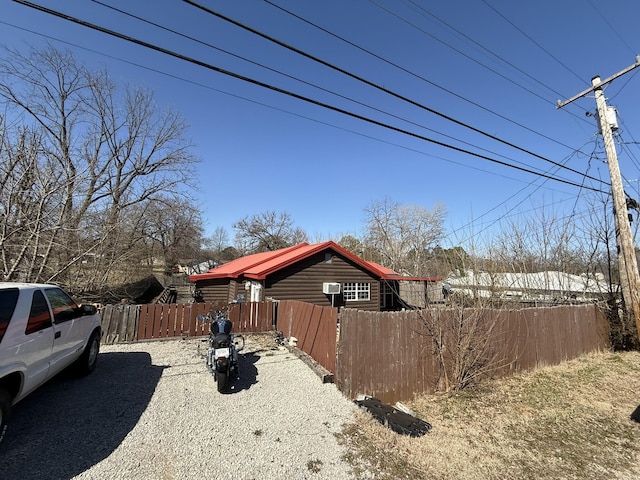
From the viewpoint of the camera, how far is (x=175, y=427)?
414 centimetres

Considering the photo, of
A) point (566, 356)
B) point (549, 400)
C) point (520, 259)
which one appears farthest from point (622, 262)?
point (549, 400)

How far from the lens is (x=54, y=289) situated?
474cm

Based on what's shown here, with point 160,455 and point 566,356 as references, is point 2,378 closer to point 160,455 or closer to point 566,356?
point 160,455

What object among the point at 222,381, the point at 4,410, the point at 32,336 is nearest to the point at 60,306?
the point at 32,336

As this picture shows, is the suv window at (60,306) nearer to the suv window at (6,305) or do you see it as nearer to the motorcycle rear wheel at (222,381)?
the suv window at (6,305)

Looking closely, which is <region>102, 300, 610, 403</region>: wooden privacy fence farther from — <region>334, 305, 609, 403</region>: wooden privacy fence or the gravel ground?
the gravel ground

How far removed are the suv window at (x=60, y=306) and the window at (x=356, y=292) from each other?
42.2 ft

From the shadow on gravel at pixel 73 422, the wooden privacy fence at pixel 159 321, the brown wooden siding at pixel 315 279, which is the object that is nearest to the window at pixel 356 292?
the brown wooden siding at pixel 315 279

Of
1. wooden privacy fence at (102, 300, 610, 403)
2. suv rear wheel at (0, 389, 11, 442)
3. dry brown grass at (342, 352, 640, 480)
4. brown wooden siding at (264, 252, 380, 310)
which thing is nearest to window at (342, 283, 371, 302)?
brown wooden siding at (264, 252, 380, 310)

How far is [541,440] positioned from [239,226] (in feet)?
142

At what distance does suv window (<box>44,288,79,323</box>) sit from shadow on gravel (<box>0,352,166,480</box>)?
129cm

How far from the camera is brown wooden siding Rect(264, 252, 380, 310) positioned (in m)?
14.5

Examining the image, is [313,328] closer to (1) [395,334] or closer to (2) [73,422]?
(1) [395,334]

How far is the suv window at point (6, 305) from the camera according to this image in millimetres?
3154
